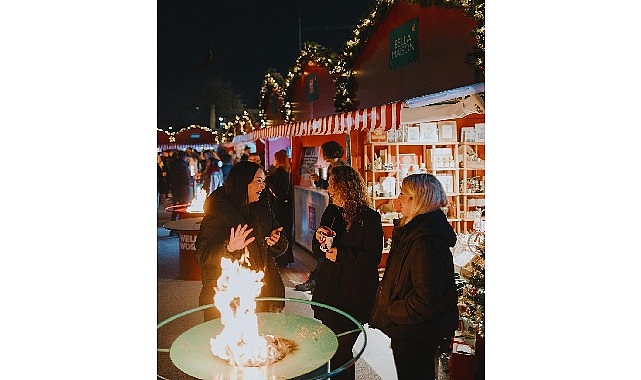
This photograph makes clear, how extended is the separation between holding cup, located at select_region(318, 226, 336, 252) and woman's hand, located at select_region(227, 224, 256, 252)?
0.35m

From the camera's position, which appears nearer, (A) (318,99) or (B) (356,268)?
(B) (356,268)

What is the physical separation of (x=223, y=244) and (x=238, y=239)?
0.11m

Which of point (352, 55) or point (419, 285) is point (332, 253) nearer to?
point (419, 285)

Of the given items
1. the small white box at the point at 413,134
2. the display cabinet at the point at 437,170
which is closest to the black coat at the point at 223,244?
the display cabinet at the point at 437,170

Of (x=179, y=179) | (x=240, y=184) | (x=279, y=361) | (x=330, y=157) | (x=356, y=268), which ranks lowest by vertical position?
(x=279, y=361)

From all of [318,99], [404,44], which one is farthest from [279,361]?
[318,99]

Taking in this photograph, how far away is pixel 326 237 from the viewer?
2746mm

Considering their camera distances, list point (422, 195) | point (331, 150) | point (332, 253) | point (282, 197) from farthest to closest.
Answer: point (282, 197), point (331, 150), point (332, 253), point (422, 195)

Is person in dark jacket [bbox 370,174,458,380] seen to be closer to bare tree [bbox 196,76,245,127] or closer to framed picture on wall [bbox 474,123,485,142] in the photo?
bare tree [bbox 196,76,245,127]

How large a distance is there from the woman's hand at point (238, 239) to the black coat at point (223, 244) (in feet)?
0.23
